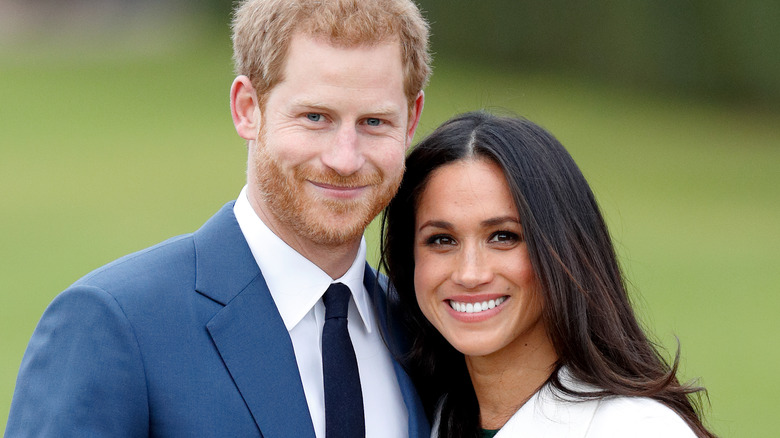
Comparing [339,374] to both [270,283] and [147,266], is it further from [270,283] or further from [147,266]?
[147,266]

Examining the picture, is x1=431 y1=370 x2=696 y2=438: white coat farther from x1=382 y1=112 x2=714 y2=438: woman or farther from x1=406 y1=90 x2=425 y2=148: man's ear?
x1=406 y1=90 x2=425 y2=148: man's ear

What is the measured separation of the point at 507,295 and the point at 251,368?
99 cm

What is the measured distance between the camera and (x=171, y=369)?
316cm

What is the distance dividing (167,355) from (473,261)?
43.5 inches

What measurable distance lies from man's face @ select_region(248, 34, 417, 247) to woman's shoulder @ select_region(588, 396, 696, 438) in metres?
1.01

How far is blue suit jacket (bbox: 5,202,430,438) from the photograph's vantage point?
118 inches

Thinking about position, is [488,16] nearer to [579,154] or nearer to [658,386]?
[579,154]

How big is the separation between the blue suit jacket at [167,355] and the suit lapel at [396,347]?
57cm

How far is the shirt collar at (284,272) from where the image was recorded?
3504 mm

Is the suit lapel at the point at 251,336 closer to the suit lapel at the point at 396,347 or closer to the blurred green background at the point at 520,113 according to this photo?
the suit lapel at the point at 396,347

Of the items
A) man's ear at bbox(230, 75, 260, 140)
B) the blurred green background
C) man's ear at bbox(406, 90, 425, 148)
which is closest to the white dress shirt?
man's ear at bbox(230, 75, 260, 140)

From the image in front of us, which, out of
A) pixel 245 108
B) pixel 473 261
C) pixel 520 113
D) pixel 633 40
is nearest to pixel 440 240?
pixel 473 261

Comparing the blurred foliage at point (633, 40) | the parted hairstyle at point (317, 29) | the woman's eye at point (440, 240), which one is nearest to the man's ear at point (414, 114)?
the parted hairstyle at point (317, 29)

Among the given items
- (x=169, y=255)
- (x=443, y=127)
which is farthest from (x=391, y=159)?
(x=169, y=255)
